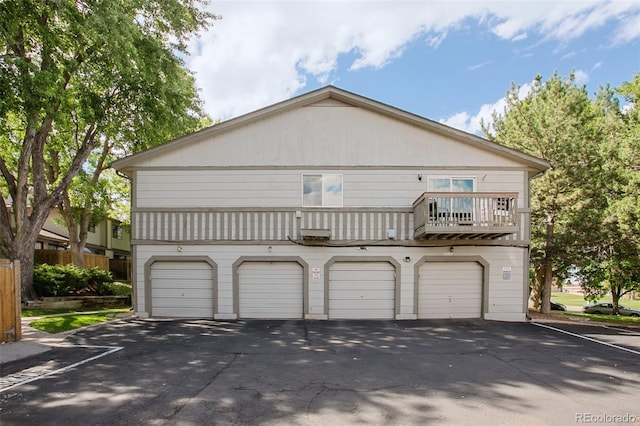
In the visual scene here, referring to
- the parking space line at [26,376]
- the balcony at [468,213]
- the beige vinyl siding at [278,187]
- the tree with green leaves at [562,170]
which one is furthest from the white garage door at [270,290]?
the tree with green leaves at [562,170]

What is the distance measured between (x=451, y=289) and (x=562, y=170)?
7.22m

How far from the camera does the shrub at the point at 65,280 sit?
13.5 meters

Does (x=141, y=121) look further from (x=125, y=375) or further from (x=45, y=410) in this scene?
(x=45, y=410)

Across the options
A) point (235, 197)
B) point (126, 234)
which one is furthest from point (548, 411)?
point (126, 234)

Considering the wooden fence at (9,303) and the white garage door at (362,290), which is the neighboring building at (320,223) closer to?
the white garage door at (362,290)

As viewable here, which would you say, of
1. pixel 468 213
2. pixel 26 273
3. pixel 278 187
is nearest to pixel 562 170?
pixel 468 213

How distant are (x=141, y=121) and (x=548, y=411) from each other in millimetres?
14786

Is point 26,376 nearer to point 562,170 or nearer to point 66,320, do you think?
point 66,320

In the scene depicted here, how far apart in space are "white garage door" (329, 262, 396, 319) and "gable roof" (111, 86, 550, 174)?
4.78 m

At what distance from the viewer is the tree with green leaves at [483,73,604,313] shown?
1381 centimetres

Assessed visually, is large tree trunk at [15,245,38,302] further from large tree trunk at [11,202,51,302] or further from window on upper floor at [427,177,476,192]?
window on upper floor at [427,177,476,192]

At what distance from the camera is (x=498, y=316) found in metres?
11.4

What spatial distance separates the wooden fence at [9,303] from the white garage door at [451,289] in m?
10.6

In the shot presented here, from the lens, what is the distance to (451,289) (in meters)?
11.5
